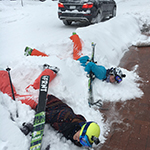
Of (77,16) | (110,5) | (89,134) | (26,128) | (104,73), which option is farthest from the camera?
(110,5)

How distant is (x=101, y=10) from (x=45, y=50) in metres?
4.49

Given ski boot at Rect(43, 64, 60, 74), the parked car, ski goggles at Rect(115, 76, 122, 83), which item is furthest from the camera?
the parked car

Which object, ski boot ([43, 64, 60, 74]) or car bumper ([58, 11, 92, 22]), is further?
car bumper ([58, 11, 92, 22])

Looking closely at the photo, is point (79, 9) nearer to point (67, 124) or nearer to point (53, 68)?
point (53, 68)

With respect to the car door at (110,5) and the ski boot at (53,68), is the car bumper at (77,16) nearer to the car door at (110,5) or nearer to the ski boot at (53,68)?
the car door at (110,5)

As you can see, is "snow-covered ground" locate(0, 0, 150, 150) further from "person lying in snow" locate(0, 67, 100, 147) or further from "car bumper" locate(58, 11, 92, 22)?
"car bumper" locate(58, 11, 92, 22)

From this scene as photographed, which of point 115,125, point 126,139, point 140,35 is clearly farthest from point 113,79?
point 140,35

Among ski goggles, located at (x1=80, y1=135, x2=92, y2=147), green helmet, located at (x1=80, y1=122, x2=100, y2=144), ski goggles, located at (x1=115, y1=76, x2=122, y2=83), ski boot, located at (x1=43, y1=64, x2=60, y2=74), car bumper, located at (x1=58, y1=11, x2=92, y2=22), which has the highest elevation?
car bumper, located at (x1=58, y1=11, x2=92, y2=22)

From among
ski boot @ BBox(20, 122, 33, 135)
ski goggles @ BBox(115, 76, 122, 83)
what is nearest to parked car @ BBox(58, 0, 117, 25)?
ski goggles @ BBox(115, 76, 122, 83)

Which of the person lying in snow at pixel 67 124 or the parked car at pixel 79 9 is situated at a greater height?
the parked car at pixel 79 9

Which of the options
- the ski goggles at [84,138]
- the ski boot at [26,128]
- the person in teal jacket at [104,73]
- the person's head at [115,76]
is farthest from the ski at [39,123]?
the person's head at [115,76]

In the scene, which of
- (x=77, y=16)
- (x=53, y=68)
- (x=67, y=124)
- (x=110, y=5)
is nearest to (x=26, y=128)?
(x=67, y=124)

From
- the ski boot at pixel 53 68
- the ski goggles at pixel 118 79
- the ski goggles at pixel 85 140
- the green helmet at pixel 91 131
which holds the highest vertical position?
the ski boot at pixel 53 68

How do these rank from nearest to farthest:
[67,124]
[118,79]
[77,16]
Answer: [67,124] → [118,79] → [77,16]
